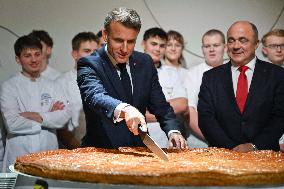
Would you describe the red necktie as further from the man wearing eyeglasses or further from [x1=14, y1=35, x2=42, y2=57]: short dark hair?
[x1=14, y1=35, x2=42, y2=57]: short dark hair

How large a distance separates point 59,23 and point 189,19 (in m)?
1.15

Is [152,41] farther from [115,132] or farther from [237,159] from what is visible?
[237,159]

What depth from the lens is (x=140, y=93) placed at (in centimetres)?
338

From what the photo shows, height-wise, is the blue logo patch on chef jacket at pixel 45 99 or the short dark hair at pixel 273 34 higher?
the short dark hair at pixel 273 34

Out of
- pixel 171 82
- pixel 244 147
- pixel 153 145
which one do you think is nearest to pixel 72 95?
pixel 171 82

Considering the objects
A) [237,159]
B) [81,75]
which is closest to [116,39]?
[81,75]

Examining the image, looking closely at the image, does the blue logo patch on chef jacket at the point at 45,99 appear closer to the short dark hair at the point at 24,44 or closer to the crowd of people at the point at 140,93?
the crowd of people at the point at 140,93

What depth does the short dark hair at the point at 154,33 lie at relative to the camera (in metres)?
5.06

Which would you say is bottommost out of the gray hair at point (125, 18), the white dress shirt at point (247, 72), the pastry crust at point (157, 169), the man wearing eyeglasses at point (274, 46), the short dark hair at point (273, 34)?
the pastry crust at point (157, 169)

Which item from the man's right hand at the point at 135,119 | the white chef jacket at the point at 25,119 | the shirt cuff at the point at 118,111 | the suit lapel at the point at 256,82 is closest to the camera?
the man's right hand at the point at 135,119

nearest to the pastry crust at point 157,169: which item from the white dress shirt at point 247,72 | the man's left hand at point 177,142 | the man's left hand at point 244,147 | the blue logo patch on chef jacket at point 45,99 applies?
the man's left hand at point 177,142

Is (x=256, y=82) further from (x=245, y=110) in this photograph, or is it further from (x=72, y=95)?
(x=72, y=95)

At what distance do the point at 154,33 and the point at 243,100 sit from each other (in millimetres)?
1171

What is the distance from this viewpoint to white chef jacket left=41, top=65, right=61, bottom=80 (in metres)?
5.01
